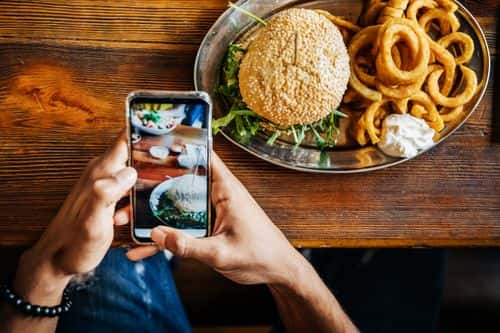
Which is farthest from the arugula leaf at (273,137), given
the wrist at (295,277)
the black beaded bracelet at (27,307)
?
the black beaded bracelet at (27,307)

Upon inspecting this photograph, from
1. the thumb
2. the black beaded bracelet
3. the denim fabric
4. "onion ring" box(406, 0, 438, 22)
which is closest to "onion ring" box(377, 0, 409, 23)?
"onion ring" box(406, 0, 438, 22)

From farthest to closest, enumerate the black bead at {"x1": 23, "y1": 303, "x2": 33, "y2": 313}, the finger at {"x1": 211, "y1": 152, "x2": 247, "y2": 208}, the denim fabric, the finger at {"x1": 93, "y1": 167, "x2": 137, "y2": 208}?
the denim fabric, the black bead at {"x1": 23, "y1": 303, "x2": 33, "y2": 313}, the finger at {"x1": 211, "y1": 152, "x2": 247, "y2": 208}, the finger at {"x1": 93, "y1": 167, "x2": 137, "y2": 208}

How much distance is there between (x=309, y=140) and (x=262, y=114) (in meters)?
0.20

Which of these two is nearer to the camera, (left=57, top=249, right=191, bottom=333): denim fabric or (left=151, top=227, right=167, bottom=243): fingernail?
(left=151, top=227, right=167, bottom=243): fingernail

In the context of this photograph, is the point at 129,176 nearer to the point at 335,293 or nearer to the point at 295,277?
the point at 295,277

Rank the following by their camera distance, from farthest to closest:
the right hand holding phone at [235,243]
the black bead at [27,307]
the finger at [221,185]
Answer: the black bead at [27,307]
the finger at [221,185]
the right hand holding phone at [235,243]

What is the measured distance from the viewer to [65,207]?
1.49 metres

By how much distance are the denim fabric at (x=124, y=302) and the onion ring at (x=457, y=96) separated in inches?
39.7

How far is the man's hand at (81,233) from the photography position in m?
1.22

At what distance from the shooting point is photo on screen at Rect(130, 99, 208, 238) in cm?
140

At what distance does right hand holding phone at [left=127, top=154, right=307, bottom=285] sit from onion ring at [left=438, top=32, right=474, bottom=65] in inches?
28.3

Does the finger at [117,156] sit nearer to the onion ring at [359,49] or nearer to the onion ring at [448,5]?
the onion ring at [359,49]

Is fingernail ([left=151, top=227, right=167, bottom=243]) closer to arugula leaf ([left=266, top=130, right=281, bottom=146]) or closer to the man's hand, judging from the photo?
the man's hand

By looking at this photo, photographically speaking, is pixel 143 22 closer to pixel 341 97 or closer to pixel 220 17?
pixel 220 17
